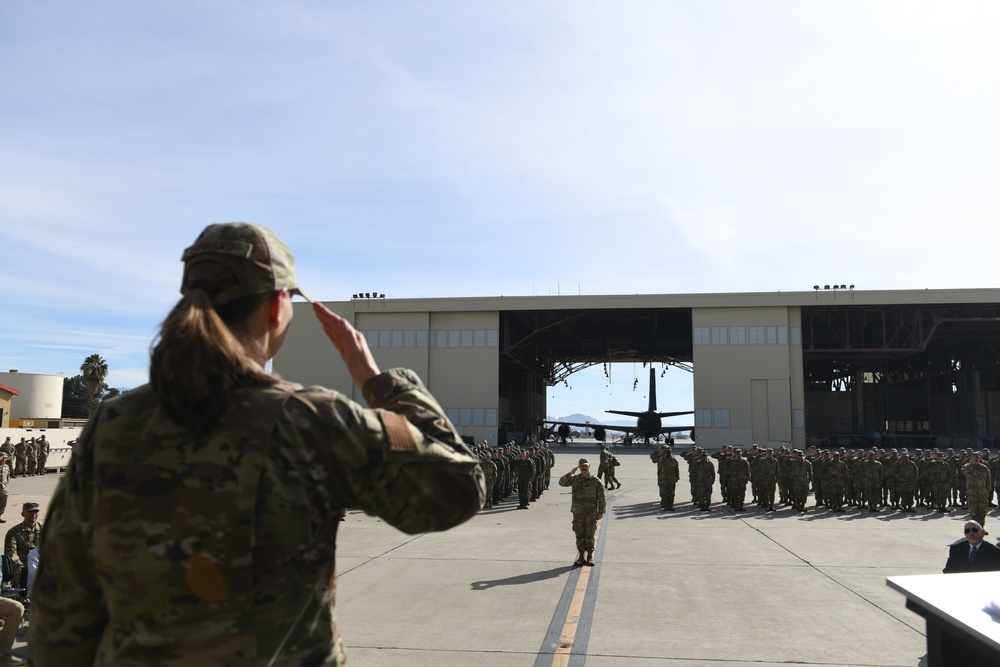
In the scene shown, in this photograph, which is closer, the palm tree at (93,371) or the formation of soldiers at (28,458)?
the formation of soldiers at (28,458)

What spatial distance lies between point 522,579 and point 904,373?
63998mm

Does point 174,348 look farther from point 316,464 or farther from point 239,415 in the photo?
point 316,464

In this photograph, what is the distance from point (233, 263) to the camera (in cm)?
156

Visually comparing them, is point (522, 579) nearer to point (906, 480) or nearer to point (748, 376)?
point (906, 480)

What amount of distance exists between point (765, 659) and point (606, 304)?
36.0 metres

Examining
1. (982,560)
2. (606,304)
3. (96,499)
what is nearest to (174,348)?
(96,499)

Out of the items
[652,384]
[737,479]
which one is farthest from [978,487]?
[652,384]

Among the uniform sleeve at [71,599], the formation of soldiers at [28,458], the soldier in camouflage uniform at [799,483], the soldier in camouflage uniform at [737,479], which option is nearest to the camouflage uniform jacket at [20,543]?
the uniform sleeve at [71,599]

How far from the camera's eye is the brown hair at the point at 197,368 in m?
1.38

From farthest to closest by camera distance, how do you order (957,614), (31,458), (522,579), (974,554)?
(31,458), (522,579), (974,554), (957,614)

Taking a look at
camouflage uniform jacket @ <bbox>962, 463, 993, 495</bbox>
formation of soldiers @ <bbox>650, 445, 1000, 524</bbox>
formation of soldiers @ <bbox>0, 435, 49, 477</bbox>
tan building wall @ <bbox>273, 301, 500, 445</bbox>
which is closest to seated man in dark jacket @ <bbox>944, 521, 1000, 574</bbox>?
camouflage uniform jacket @ <bbox>962, 463, 993, 495</bbox>

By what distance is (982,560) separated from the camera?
18.6ft

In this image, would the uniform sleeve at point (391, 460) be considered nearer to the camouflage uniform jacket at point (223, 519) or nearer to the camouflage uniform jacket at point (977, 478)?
the camouflage uniform jacket at point (223, 519)

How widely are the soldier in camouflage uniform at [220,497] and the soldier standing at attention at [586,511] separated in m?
8.43
